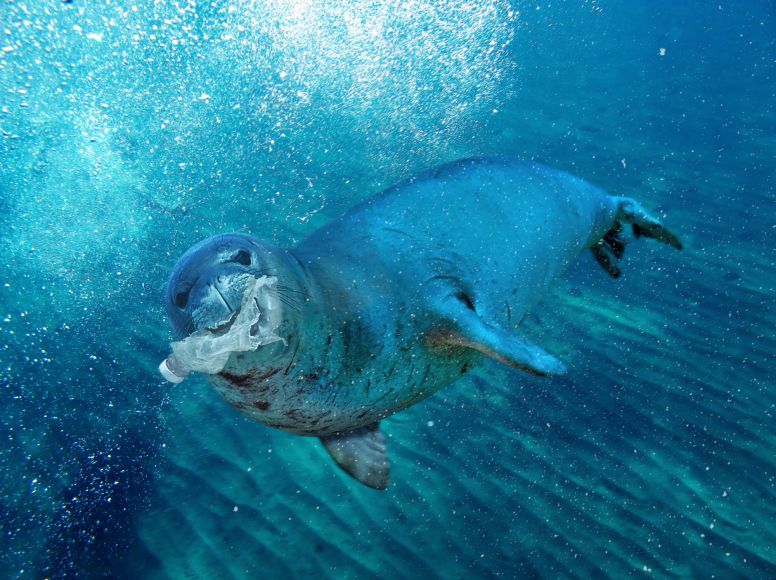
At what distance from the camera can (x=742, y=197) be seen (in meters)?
8.30

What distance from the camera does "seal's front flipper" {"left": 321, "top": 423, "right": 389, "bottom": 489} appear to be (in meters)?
2.73

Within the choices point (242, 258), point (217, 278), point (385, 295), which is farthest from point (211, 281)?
point (385, 295)

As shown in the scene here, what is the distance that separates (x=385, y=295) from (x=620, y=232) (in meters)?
2.67

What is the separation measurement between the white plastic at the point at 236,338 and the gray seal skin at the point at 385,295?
0.04 meters

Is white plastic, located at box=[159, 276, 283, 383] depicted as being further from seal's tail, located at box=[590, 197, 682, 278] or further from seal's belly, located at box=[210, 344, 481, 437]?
seal's tail, located at box=[590, 197, 682, 278]

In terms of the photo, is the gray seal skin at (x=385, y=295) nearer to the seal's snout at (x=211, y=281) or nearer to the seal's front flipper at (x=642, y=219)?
the seal's snout at (x=211, y=281)

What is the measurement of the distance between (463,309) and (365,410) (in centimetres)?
66

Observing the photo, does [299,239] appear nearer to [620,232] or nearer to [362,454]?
[620,232]

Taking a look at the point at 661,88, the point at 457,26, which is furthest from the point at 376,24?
the point at 661,88

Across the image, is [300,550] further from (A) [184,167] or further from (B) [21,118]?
(B) [21,118]

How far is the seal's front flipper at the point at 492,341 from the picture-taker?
7.33 feet

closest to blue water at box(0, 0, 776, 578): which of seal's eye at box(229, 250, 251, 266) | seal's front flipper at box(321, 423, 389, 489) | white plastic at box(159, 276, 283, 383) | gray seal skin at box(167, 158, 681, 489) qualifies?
seal's front flipper at box(321, 423, 389, 489)

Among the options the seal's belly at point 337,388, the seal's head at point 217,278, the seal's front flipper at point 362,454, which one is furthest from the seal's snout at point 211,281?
the seal's front flipper at point 362,454

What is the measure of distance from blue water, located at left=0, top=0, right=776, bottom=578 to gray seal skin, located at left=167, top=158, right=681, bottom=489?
1.96 meters
